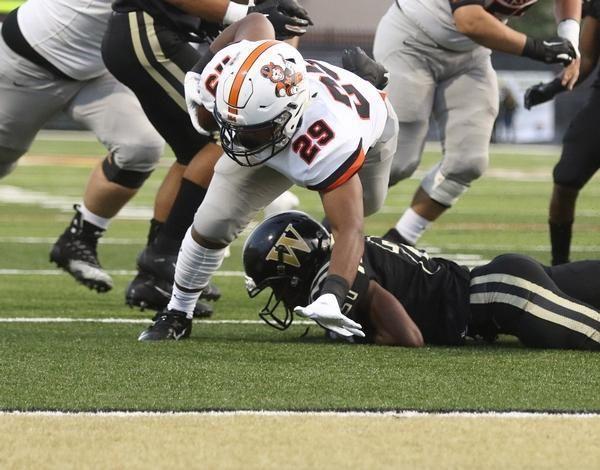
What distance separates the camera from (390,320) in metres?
4.72

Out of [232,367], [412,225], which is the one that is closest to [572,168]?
[412,225]

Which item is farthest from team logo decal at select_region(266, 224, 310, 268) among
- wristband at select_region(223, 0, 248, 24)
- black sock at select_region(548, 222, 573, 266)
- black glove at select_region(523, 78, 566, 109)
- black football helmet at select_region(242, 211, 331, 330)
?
black sock at select_region(548, 222, 573, 266)

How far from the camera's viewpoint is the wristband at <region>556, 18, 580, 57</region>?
606 centimetres

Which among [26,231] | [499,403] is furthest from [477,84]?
[26,231]

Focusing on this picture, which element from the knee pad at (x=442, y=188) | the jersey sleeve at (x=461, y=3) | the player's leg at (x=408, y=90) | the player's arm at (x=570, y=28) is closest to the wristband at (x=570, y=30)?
the player's arm at (x=570, y=28)

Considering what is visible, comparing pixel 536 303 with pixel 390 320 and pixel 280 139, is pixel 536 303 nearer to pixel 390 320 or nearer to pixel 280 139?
pixel 390 320

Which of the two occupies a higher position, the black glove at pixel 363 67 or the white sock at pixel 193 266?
the black glove at pixel 363 67

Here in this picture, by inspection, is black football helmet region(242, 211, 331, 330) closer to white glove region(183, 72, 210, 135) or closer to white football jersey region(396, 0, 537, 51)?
white glove region(183, 72, 210, 135)

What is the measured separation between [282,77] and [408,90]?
89.3 inches

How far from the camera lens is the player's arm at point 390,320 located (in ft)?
15.3

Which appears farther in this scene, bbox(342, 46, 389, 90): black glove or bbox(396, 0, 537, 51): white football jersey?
bbox(396, 0, 537, 51): white football jersey

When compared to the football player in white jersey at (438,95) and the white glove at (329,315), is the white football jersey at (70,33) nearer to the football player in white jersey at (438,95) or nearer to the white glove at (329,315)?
the football player in white jersey at (438,95)

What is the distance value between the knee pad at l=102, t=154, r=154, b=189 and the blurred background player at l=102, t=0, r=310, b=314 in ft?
1.78

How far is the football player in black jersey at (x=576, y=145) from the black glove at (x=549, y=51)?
388 millimetres
